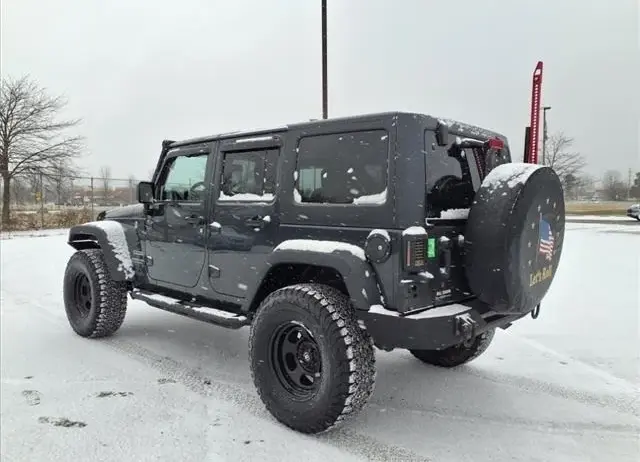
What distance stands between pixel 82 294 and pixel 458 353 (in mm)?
3957

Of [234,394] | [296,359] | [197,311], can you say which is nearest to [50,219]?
[197,311]

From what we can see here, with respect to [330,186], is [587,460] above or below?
below

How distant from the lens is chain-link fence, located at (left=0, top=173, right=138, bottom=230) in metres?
21.7

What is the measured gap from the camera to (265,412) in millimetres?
3463

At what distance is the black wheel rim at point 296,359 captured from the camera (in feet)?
10.7

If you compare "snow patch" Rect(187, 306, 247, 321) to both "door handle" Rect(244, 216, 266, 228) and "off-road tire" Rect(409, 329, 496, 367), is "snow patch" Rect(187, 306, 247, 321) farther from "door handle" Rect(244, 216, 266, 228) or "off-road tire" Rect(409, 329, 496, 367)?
"off-road tire" Rect(409, 329, 496, 367)

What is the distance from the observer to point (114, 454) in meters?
2.86

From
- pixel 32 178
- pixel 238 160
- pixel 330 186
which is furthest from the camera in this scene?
pixel 32 178

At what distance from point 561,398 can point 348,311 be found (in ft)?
6.21

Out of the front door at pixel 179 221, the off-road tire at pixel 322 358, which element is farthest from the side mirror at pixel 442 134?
the front door at pixel 179 221

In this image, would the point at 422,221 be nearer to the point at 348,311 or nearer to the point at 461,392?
the point at 348,311

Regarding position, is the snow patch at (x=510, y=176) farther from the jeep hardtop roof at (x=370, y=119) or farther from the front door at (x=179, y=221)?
the front door at (x=179, y=221)

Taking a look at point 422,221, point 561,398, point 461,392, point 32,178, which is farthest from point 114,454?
point 32,178

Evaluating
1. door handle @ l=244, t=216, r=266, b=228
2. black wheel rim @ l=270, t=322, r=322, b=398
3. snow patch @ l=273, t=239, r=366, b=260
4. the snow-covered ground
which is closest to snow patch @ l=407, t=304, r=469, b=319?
snow patch @ l=273, t=239, r=366, b=260
